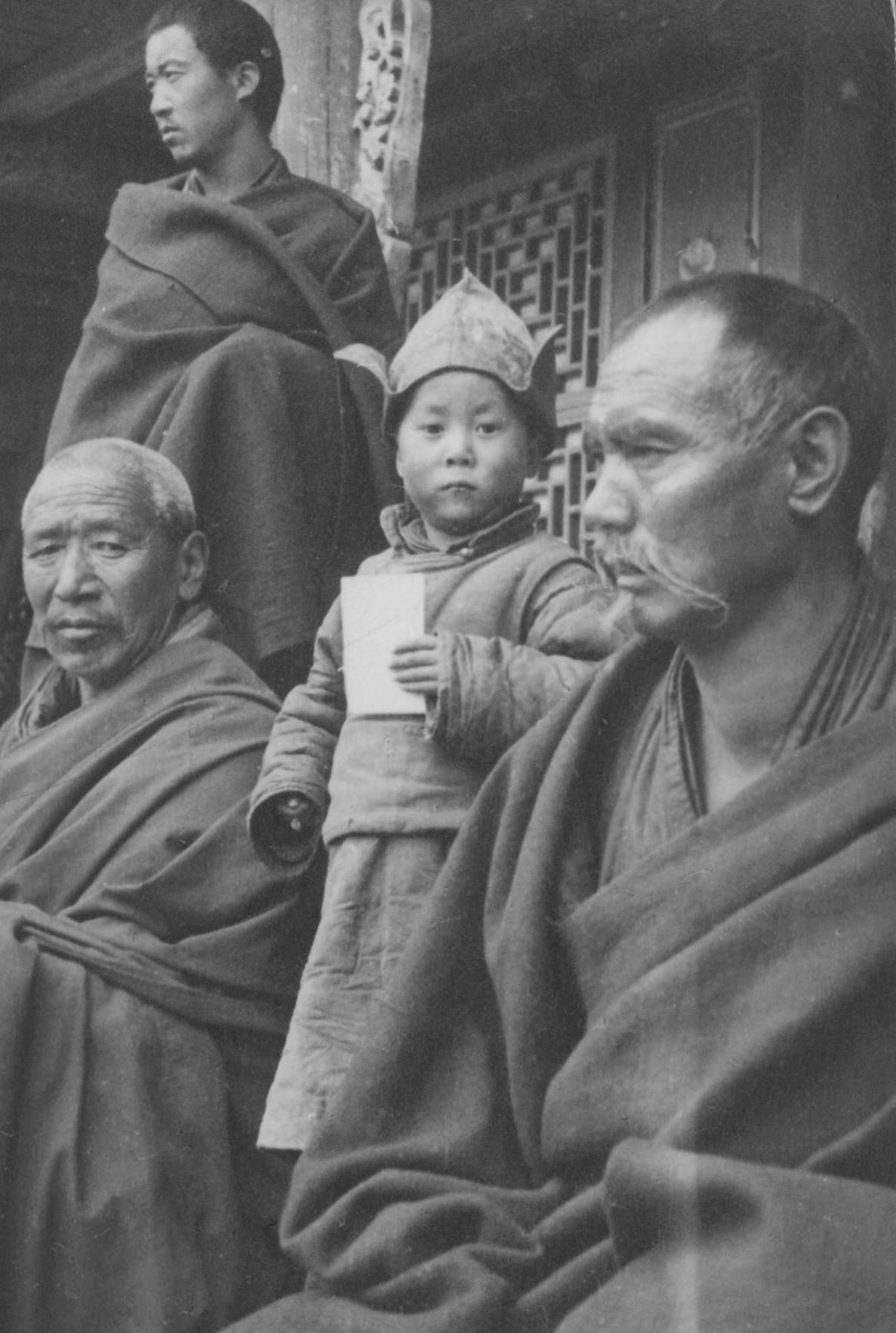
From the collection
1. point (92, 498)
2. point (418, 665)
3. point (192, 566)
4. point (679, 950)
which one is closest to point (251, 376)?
point (192, 566)

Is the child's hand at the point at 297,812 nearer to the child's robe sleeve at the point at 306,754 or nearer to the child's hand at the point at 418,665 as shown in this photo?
the child's robe sleeve at the point at 306,754

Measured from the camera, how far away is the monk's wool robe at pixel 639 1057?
321 centimetres

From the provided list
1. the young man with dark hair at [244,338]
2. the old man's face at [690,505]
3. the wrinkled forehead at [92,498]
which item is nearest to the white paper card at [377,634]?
the old man's face at [690,505]

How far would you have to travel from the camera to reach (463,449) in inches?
181

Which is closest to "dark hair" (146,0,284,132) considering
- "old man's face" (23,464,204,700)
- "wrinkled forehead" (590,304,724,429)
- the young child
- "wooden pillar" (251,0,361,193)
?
"wooden pillar" (251,0,361,193)

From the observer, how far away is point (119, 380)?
5.96 m

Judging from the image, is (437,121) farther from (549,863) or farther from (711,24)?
(549,863)

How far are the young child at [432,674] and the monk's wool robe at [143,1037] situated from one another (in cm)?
21

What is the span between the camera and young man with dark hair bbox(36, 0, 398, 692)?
566 centimetres

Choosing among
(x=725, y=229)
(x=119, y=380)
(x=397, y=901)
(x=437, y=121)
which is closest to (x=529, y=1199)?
(x=397, y=901)

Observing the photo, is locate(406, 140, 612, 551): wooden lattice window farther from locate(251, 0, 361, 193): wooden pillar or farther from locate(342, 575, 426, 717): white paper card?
locate(342, 575, 426, 717): white paper card

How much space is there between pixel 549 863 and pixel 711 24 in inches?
150

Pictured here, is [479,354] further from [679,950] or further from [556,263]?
[556,263]

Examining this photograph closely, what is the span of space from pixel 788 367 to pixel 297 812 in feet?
3.95
